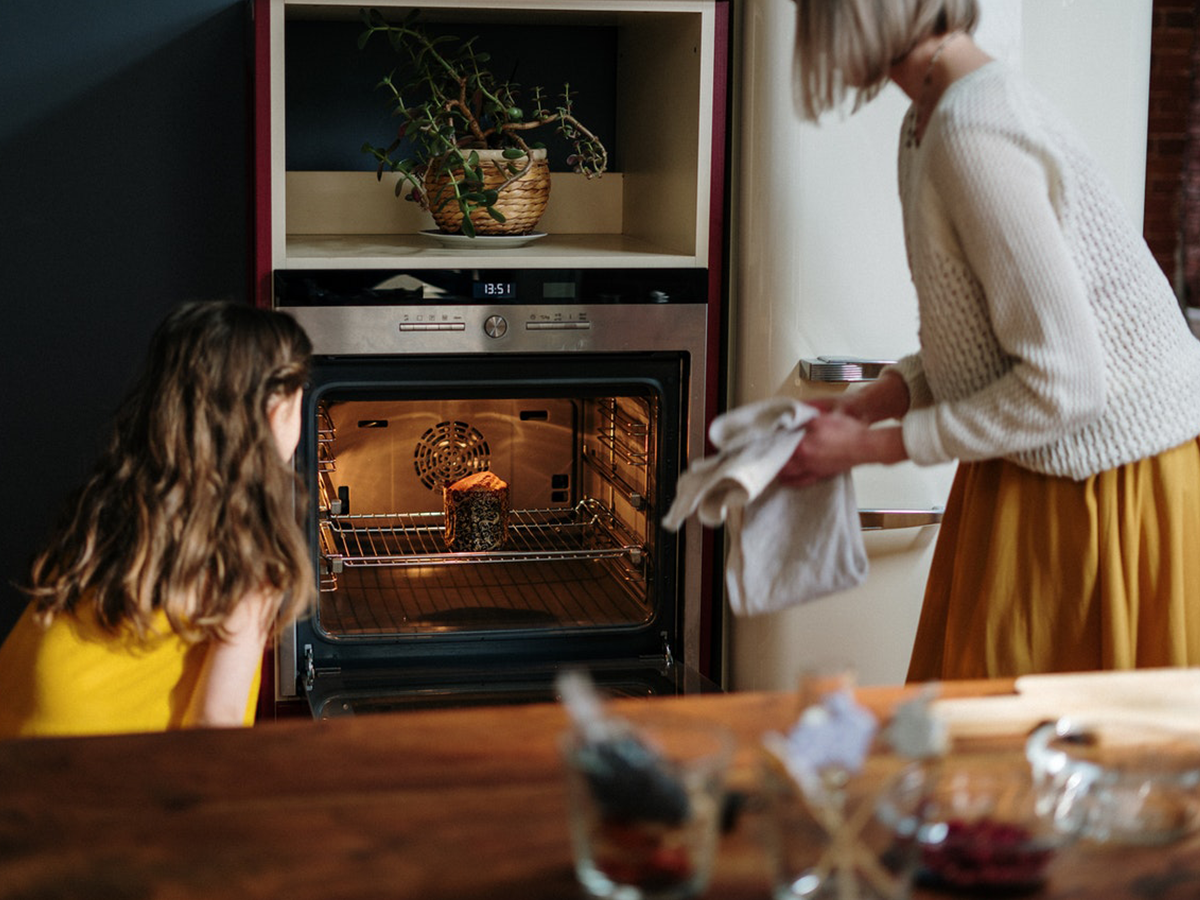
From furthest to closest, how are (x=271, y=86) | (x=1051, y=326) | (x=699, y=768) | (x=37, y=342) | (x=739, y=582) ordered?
(x=37, y=342) → (x=271, y=86) → (x=739, y=582) → (x=1051, y=326) → (x=699, y=768)

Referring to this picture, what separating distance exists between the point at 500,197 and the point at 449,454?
54 centimetres

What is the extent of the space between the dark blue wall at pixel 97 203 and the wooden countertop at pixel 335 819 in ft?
6.28

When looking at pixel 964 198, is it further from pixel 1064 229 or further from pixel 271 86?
pixel 271 86

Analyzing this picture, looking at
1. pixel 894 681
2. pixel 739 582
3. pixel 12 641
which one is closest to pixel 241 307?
pixel 12 641

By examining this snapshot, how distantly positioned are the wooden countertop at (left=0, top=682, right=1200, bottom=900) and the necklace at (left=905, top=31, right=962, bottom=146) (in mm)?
702

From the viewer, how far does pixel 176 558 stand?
1.56 meters

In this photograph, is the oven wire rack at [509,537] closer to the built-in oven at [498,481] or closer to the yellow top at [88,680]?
the built-in oven at [498,481]

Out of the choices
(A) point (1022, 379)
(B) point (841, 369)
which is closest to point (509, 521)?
(B) point (841, 369)

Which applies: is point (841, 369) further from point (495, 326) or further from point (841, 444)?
point (841, 444)

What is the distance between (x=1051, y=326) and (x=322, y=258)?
53.6 inches

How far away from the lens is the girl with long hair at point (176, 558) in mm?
1536

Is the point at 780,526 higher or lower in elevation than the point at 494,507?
higher

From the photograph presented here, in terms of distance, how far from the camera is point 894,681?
254 cm

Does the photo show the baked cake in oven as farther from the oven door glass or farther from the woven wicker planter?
the woven wicker planter
